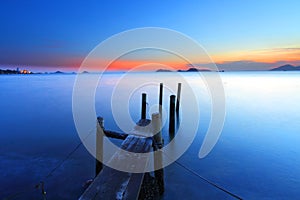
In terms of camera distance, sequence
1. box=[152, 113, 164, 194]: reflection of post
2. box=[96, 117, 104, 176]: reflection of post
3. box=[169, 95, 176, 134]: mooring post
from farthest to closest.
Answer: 1. box=[169, 95, 176, 134]: mooring post
2. box=[96, 117, 104, 176]: reflection of post
3. box=[152, 113, 164, 194]: reflection of post

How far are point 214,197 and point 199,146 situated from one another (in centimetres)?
416

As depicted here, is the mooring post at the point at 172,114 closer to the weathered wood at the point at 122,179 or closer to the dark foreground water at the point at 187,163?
the dark foreground water at the point at 187,163

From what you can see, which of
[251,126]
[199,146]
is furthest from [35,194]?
[251,126]

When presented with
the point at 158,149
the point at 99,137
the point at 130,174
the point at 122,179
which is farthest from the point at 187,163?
the point at 122,179

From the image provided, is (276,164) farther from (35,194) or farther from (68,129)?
(68,129)

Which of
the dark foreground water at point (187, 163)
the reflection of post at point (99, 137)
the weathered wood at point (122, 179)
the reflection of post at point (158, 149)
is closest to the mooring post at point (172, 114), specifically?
the dark foreground water at point (187, 163)

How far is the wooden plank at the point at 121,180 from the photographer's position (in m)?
3.60

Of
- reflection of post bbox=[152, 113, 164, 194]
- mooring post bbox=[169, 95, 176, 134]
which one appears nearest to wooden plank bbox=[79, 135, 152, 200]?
reflection of post bbox=[152, 113, 164, 194]

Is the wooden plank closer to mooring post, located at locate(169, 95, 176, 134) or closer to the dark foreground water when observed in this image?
the dark foreground water

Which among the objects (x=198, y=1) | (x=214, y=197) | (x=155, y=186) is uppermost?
(x=198, y=1)

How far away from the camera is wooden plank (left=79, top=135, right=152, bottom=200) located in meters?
3.60

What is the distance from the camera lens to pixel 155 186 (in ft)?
19.5

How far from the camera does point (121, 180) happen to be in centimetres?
405

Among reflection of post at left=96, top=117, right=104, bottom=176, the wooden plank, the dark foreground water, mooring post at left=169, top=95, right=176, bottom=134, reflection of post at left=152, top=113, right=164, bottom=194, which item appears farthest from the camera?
mooring post at left=169, top=95, right=176, bottom=134
